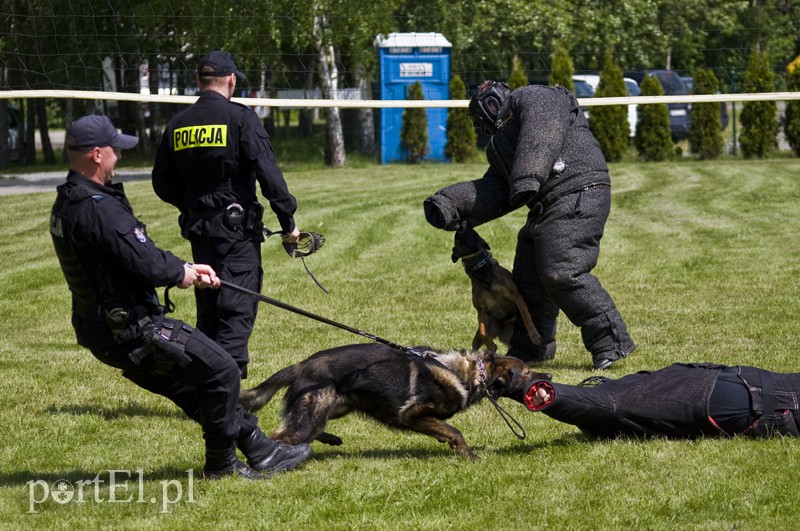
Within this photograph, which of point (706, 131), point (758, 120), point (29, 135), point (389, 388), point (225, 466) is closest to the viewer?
point (225, 466)

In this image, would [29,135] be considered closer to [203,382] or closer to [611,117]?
[611,117]

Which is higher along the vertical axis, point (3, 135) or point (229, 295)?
point (3, 135)

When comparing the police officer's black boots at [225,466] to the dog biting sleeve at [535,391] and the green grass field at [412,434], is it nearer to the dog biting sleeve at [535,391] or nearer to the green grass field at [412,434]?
the green grass field at [412,434]

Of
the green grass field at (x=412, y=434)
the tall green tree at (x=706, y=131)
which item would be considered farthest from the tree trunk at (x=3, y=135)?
the tall green tree at (x=706, y=131)

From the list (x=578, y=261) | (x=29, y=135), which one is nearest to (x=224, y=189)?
(x=578, y=261)

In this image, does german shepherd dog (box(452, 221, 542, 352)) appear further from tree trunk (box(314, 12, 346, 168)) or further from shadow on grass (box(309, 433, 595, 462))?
tree trunk (box(314, 12, 346, 168))

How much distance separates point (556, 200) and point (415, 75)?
690 inches

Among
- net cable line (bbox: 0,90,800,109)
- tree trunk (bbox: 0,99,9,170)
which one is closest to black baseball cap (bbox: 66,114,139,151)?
net cable line (bbox: 0,90,800,109)

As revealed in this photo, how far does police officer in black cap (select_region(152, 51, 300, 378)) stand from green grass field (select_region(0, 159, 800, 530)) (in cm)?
72

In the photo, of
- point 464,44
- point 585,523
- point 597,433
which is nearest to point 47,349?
point 597,433

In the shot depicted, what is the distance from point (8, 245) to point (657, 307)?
9.09 metres

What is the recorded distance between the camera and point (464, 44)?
87.3 feet

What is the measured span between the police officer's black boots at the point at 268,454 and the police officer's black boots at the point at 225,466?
0.05 meters

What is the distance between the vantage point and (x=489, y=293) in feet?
25.0
